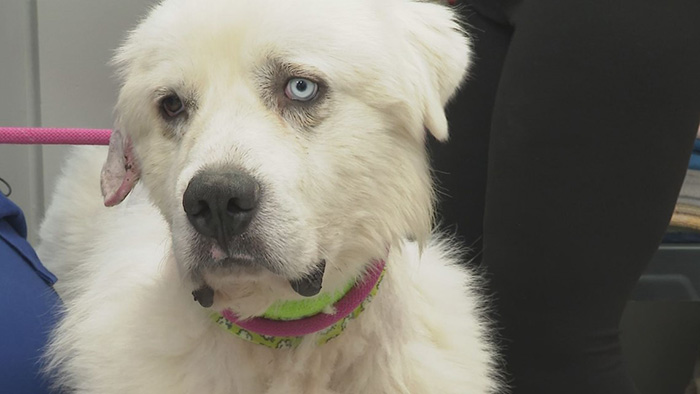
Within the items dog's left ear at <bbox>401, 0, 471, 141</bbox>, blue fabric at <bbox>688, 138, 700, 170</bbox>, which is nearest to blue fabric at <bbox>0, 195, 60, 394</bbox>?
dog's left ear at <bbox>401, 0, 471, 141</bbox>

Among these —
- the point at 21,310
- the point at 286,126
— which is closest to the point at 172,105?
the point at 286,126

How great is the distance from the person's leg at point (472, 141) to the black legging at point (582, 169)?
8.4 inches

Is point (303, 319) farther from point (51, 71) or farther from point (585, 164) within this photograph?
point (51, 71)

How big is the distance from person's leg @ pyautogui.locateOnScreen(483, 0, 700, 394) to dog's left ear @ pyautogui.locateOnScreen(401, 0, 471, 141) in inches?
8.9

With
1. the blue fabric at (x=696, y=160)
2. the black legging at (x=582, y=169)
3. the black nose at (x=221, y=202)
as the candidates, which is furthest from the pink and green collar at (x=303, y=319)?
the blue fabric at (x=696, y=160)

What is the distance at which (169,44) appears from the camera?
0.98 m

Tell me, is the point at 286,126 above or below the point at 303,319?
above

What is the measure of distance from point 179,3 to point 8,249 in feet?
2.24

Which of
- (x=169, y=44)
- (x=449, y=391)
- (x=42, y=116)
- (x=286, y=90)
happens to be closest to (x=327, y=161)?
(x=286, y=90)

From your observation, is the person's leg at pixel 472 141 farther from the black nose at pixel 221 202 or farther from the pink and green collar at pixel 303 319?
the black nose at pixel 221 202

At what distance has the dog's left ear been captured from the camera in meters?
1.02

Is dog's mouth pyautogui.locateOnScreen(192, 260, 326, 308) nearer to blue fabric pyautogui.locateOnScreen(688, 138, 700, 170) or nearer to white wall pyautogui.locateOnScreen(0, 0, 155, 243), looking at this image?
blue fabric pyautogui.locateOnScreen(688, 138, 700, 170)

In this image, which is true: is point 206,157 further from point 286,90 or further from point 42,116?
point 42,116

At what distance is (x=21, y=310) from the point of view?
4.39 ft
